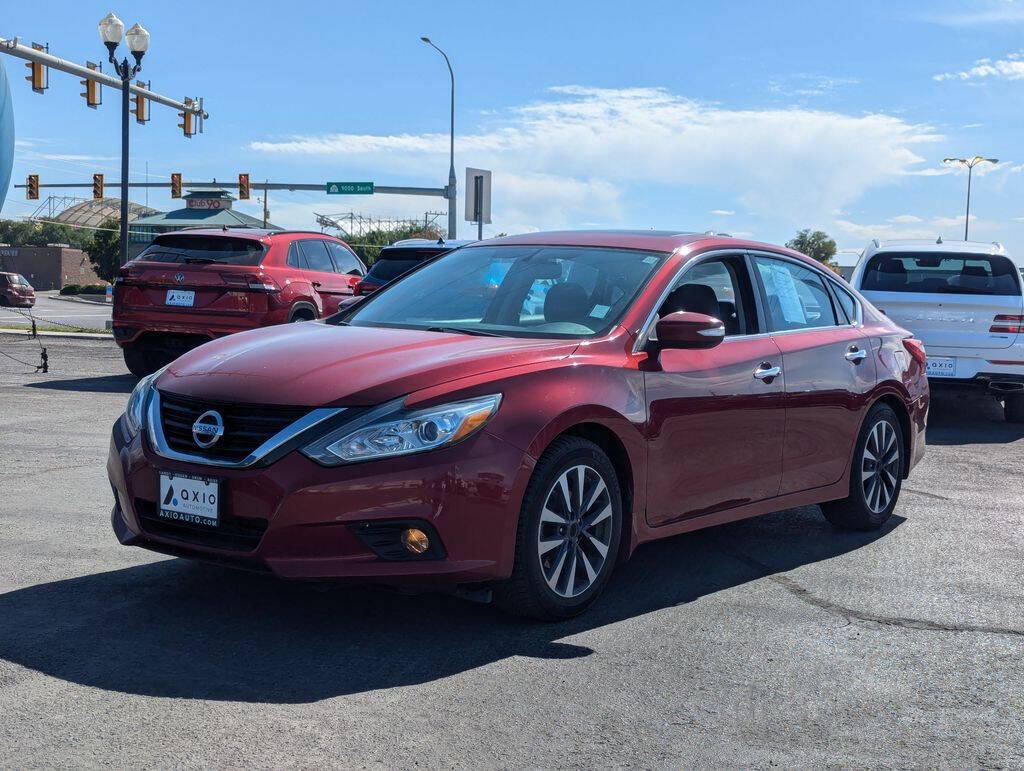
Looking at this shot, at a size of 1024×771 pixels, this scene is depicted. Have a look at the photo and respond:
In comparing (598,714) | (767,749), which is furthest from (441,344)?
(767,749)

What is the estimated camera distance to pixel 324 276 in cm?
1489

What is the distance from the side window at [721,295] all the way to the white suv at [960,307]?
6.74 m

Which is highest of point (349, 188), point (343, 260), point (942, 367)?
point (349, 188)

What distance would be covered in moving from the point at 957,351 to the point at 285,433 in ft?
31.4

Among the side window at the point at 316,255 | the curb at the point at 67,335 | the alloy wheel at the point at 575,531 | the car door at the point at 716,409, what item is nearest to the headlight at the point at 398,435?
the alloy wheel at the point at 575,531

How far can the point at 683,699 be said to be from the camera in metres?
4.04

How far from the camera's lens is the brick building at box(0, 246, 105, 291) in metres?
105

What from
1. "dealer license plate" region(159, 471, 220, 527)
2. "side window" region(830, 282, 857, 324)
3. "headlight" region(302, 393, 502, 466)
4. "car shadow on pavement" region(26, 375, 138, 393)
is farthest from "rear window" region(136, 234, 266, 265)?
"headlight" region(302, 393, 502, 466)

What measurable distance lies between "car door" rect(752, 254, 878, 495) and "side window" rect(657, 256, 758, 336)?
15 centimetres

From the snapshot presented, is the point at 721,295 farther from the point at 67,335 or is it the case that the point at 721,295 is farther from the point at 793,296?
the point at 67,335

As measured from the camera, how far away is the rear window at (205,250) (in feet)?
45.0

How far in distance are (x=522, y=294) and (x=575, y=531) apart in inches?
53.0

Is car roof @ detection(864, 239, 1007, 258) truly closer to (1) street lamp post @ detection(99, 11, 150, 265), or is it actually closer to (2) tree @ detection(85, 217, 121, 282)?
(1) street lamp post @ detection(99, 11, 150, 265)

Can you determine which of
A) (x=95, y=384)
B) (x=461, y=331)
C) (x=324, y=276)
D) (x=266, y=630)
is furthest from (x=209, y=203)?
(x=266, y=630)
